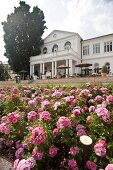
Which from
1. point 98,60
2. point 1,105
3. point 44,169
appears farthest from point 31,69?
point 44,169

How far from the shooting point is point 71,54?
37875 millimetres

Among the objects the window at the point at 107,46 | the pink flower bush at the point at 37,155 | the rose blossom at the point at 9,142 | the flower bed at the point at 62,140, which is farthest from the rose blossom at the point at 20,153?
the window at the point at 107,46

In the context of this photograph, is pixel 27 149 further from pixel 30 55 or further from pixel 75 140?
pixel 30 55

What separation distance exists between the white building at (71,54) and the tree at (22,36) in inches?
64.8

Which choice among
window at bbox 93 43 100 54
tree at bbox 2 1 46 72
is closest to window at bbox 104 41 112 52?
window at bbox 93 43 100 54

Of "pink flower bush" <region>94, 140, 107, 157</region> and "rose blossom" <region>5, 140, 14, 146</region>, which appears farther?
"rose blossom" <region>5, 140, 14, 146</region>

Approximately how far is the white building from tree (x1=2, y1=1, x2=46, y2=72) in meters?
1.65

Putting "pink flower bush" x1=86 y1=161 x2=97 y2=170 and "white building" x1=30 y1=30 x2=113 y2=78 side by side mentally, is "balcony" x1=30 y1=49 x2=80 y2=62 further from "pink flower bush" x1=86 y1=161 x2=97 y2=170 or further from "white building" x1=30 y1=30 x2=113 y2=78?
"pink flower bush" x1=86 y1=161 x2=97 y2=170

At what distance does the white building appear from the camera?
3853cm

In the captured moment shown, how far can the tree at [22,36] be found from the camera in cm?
4322

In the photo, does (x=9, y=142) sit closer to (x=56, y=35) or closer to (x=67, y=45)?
(x=67, y=45)

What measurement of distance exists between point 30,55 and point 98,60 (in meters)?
11.6

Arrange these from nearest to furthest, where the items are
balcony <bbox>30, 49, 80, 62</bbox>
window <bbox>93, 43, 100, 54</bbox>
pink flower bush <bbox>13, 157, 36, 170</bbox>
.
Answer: pink flower bush <bbox>13, 157, 36, 170</bbox>
balcony <bbox>30, 49, 80, 62</bbox>
window <bbox>93, 43, 100, 54</bbox>

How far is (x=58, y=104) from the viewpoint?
14.0 feet
